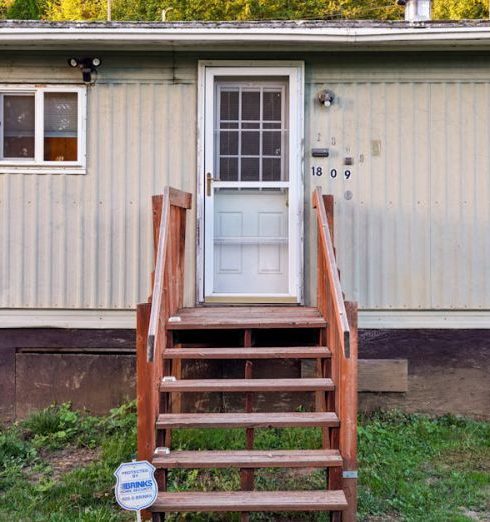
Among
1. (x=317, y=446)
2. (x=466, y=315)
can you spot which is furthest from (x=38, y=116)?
(x=466, y=315)

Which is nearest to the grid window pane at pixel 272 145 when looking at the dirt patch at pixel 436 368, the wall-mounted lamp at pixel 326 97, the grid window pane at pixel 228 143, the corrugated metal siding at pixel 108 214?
the grid window pane at pixel 228 143

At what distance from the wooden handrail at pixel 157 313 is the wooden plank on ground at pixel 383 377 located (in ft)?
5.99

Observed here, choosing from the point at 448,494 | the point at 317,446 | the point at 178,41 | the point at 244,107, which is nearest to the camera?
the point at 448,494

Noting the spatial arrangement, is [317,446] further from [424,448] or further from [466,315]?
[466,315]

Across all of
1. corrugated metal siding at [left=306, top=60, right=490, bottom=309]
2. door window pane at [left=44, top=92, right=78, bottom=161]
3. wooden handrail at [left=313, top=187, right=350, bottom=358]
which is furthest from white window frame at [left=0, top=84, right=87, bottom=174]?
wooden handrail at [left=313, top=187, right=350, bottom=358]

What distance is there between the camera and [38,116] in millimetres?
5996

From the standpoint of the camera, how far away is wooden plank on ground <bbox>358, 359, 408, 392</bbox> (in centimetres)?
600

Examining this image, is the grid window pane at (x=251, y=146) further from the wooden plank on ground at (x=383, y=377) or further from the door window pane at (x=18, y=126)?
the wooden plank on ground at (x=383, y=377)

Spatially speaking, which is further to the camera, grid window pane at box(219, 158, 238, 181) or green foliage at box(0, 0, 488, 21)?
green foliage at box(0, 0, 488, 21)

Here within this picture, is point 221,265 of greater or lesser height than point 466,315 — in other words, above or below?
above

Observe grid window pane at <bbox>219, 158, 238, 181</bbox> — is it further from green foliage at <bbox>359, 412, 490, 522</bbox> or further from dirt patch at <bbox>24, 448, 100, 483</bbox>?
dirt patch at <bbox>24, 448, 100, 483</bbox>

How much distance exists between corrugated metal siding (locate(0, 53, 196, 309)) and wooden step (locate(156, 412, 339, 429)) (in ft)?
6.34

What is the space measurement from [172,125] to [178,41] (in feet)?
2.42

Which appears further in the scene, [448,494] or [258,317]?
[258,317]
